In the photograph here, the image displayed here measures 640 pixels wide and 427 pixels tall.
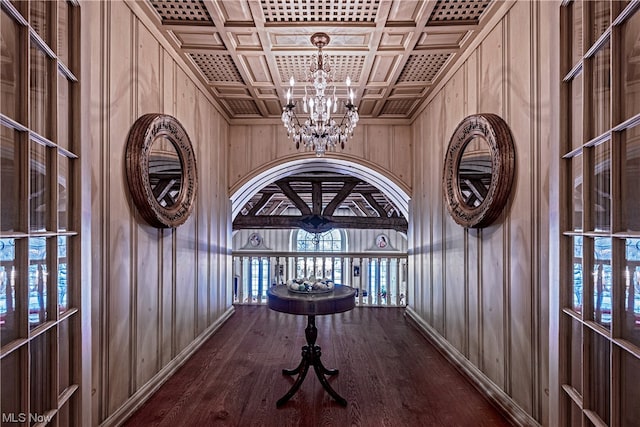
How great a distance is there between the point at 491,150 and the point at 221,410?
267 cm

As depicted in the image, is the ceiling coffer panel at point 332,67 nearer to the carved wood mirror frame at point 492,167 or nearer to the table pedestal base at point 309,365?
the carved wood mirror frame at point 492,167

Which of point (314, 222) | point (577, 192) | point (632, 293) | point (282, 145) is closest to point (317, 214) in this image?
point (314, 222)

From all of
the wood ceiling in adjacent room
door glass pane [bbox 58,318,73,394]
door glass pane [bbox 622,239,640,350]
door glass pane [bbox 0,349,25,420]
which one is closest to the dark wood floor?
door glass pane [bbox 58,318,73,394]

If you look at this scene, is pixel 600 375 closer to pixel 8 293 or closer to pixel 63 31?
pixel 8 293

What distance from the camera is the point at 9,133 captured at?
3.34 ft

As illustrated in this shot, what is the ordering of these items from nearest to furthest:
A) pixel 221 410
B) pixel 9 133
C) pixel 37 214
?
1. pixel 9 133
2. pixel 37 214
3. pixel 221 410

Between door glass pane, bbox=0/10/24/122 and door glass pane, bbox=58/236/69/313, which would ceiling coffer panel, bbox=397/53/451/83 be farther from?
door glass pane, bbox=58/236/69/313

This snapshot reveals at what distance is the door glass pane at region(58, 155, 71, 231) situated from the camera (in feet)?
4.16

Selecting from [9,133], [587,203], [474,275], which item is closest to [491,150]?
[474,275]

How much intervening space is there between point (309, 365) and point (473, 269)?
1.58 metres

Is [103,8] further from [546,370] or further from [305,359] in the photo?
[546,370]

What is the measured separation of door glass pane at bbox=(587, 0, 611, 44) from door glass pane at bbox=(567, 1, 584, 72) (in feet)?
0.24

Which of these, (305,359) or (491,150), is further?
(305,359)

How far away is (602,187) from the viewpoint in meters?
1.18
